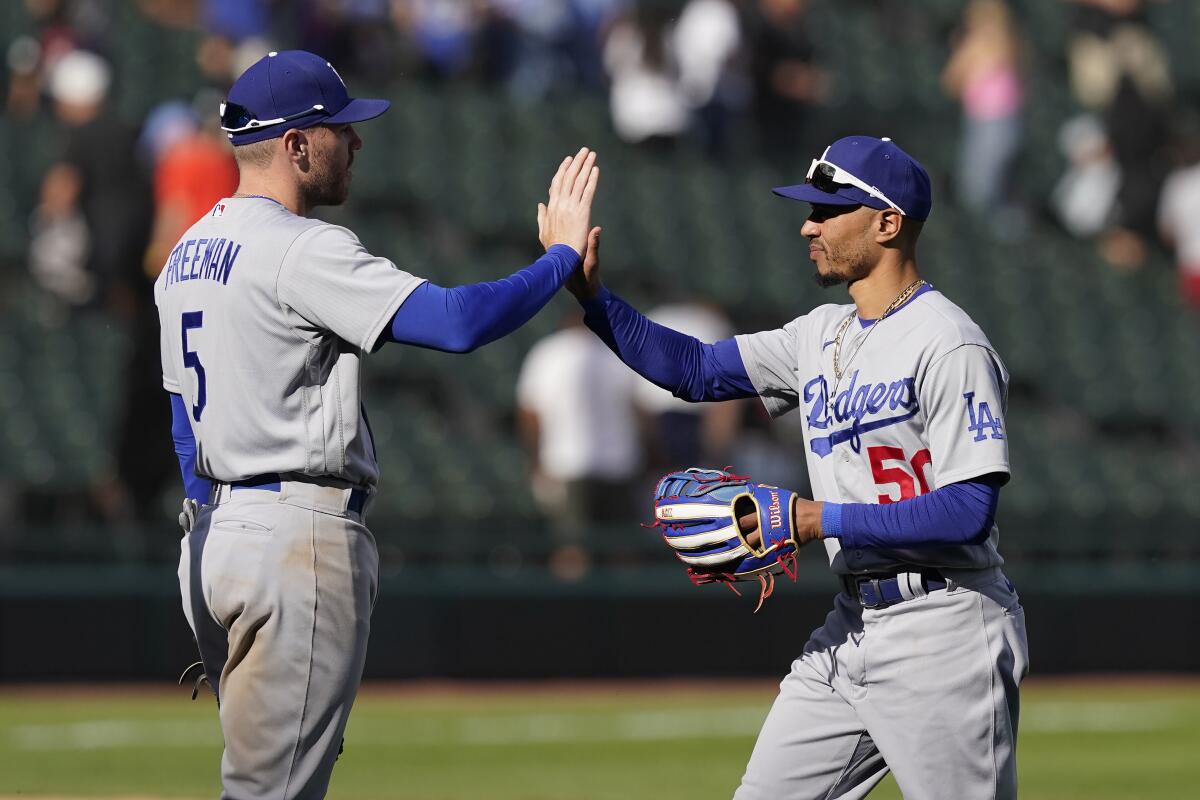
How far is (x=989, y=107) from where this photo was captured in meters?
14.7

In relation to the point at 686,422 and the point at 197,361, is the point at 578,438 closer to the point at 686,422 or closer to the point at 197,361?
the point at 686,422

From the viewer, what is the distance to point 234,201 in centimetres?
439

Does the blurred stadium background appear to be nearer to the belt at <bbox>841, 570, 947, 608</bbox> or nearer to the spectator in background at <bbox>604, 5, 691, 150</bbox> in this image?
the spectator in background at <bbox>604, 5, 691, 150</bbox>

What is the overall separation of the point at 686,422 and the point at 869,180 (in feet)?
23.6

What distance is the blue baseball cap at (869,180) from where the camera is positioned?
14.9ft

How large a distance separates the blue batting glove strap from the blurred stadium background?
4186 millimetres

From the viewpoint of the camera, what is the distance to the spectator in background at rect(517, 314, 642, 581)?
10938mm

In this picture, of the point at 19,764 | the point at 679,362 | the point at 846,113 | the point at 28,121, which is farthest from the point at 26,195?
the point at 679,362

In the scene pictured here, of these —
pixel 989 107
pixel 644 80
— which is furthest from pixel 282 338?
pixel 989 107

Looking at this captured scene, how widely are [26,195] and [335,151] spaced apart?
28.5 ft

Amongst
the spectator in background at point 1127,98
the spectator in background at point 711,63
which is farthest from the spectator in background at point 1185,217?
the spectator in background at point 711,63

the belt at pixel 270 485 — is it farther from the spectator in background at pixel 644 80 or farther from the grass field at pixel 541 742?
the spectator in background at pixel 644 80

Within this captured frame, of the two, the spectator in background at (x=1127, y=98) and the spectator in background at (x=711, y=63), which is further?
the spectator in background at (x=1127, y=98)

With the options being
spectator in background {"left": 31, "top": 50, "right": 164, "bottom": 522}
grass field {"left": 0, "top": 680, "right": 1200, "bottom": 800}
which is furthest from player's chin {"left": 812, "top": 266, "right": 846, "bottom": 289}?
spectator in background {"left": 31, "top": 50, "right": 164, "bottom": 522}
